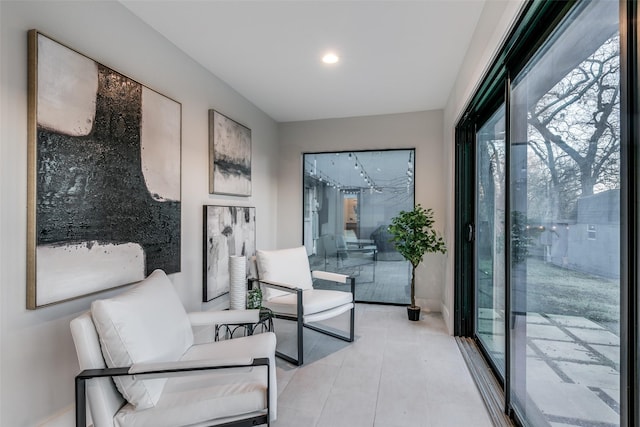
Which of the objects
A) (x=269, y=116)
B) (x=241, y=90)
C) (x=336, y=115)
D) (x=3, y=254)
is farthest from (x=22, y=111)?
(x=336, y=115)

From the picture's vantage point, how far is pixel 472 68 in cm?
235

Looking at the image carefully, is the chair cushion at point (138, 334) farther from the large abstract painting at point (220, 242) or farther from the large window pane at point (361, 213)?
the large window pane at point (361, 213)

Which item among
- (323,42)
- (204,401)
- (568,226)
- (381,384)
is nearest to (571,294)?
(568,226)

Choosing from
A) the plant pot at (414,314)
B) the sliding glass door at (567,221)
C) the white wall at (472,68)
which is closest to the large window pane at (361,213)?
the plant pot at (414,314)

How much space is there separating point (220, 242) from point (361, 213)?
2.04 meters

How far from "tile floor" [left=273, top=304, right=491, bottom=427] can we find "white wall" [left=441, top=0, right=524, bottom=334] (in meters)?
0.63

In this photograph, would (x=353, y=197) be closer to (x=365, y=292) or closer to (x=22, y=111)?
(x=365, y=292)

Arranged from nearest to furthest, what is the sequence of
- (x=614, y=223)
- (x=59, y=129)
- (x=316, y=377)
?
(x=614, y=223)
(x=59, y=129)
(x=316, y=377)

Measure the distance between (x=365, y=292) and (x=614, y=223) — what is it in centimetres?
359

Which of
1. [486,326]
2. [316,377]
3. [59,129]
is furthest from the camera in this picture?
[486,326]

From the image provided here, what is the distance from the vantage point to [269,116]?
14.1 feet

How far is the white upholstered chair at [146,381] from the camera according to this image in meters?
1.35

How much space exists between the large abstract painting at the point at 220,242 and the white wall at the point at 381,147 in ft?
3.55

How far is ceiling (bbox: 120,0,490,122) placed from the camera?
6.77ft
